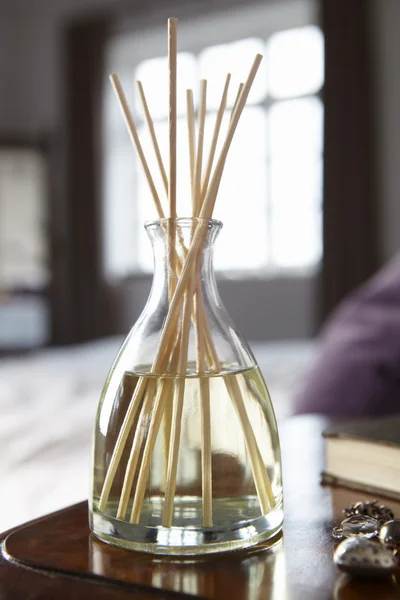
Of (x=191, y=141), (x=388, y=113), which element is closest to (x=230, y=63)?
(x=388, y=113)

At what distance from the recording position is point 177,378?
0.37 meters

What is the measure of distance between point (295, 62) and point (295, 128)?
0.35 meters

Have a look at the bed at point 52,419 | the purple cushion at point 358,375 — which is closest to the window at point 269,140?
the bed at point 52,419

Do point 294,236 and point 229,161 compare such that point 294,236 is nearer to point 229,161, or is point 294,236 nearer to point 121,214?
point 229,161

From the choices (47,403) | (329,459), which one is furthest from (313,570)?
(47,403)

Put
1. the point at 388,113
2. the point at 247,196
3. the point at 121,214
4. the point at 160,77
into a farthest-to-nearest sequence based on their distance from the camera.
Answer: the point at 121,214, the point at 160,77, the point at 247,196, the point at 388,113

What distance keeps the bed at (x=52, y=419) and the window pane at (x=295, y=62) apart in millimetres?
2244

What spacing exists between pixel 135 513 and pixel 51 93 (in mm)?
4454

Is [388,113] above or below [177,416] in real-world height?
above

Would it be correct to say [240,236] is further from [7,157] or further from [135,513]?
[135,513]

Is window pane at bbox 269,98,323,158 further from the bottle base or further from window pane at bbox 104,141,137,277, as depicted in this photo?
the bottle base

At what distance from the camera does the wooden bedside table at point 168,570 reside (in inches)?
12.5

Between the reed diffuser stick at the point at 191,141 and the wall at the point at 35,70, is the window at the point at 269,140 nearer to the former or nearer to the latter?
the wall at the point at 35,70

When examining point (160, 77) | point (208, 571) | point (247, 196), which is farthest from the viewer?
point (160, 77)
